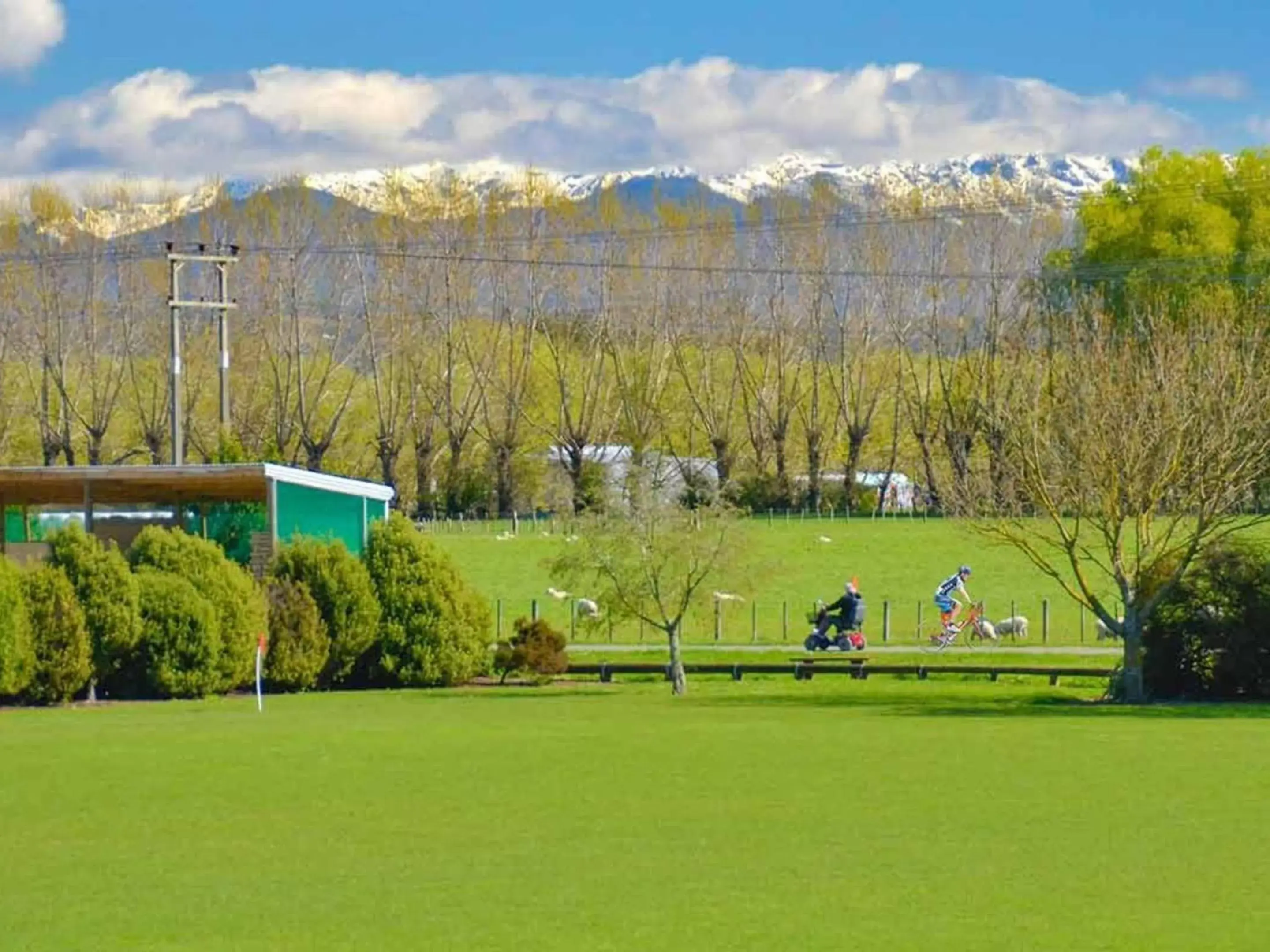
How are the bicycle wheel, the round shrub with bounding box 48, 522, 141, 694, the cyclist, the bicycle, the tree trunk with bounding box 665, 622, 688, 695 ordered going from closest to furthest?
1. the round shrub with bounding box 48, 522, 141, 694
2. the tree trunk with bounding box 665, 622, 688, 695
3. the bicycle wheel
4. the bicycle
5. the cyclist

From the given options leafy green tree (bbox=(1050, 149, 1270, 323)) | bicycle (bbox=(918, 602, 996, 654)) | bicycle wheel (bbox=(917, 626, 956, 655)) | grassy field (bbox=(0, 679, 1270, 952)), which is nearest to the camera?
grassy field (bbox=(0, 679, 1270, 952))

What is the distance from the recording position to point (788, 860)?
14.8m

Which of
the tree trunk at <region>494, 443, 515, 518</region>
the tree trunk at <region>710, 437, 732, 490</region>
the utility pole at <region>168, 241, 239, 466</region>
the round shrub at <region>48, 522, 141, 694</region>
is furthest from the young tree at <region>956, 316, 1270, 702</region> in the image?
the tree trunk at <region>710, 437, 732, 490</region>

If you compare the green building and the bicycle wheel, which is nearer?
the green building

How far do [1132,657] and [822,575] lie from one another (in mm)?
28860

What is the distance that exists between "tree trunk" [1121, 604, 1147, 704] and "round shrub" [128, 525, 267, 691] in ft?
51.0

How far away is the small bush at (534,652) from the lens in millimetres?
40844

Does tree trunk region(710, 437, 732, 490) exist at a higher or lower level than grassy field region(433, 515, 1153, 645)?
higher

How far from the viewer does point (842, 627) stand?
4634cm

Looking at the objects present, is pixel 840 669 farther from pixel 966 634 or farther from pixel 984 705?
pixel 966 634

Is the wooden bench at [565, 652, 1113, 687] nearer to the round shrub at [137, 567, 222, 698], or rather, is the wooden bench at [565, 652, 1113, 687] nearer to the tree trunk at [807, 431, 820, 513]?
the round shrub at [137, 567, 222, 698]

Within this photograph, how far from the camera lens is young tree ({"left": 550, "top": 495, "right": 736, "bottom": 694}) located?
38.0m

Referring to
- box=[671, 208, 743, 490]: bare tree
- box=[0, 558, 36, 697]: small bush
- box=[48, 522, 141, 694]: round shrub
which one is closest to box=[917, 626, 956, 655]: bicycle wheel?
box=[48, 522, 141, 694]: round shrub

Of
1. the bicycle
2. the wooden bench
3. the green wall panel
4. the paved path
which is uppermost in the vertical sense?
the green wall panel
